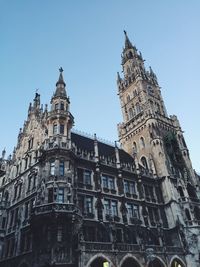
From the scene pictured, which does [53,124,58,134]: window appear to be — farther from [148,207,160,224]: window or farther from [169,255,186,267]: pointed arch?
[169,255,186,267]: pointed arch

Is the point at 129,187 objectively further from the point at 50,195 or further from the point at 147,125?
the point at 147,125

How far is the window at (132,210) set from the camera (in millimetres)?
38241

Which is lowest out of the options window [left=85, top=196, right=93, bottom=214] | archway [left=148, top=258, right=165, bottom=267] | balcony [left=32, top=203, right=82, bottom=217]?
archway [left=148, top=258, right=165, bottom=267]

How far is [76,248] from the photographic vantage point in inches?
1107

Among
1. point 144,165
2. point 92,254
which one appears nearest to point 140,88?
point 144,165

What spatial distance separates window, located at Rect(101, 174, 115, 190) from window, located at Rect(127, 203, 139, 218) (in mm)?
3653

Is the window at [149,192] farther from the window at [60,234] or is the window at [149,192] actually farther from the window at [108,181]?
the window at [60,234]

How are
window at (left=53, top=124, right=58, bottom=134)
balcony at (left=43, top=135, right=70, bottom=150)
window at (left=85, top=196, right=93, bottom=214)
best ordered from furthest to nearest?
window at (left=53, top=124, right=58, bottom=134)
balcony at (left=43, top=135, right=70, bottom=150)
window at (left=85, top=196, right=93, bottom=214)

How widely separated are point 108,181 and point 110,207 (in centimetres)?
419

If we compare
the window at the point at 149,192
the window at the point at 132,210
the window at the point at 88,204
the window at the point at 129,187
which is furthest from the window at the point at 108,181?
the window at the point at 149,192

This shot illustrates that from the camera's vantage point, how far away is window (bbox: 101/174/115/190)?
3872 centimetres

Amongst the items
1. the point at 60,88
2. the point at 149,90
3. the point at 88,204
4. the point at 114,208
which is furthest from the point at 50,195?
the point at 149,90

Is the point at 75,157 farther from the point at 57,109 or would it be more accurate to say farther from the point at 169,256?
the point at 169,256

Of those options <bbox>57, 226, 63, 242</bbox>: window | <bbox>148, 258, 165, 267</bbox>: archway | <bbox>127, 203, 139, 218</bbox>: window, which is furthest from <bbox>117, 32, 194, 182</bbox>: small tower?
<bbox>57, 226, 63, 242</bbox>: window
